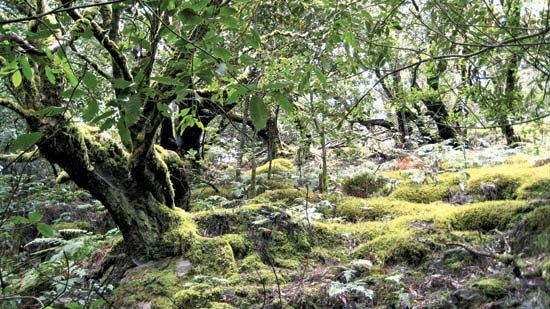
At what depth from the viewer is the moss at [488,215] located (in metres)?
4.36

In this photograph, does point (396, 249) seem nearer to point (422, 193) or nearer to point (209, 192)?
point (422, 193)

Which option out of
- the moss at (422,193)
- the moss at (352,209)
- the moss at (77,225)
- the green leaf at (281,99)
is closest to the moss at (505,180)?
the moss at (422,193)

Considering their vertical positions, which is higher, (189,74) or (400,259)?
(189,74)

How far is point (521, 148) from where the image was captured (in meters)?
7.18

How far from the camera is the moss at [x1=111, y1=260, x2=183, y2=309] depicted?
161 inches

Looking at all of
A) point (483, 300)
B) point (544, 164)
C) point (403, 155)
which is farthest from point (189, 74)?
point (403, 155)

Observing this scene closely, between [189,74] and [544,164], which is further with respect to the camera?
[544,164]

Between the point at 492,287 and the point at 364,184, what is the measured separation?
402 centimetres

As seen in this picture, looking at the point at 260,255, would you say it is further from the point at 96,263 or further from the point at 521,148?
the point at 521,148

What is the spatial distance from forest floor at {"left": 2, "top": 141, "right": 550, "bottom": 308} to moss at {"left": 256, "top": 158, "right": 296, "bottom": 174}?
1.29 metres

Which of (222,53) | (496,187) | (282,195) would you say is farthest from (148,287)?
(496,187)

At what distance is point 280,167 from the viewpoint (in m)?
8.51

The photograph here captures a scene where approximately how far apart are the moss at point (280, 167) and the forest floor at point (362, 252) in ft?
4.23

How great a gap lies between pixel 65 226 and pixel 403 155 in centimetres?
643
